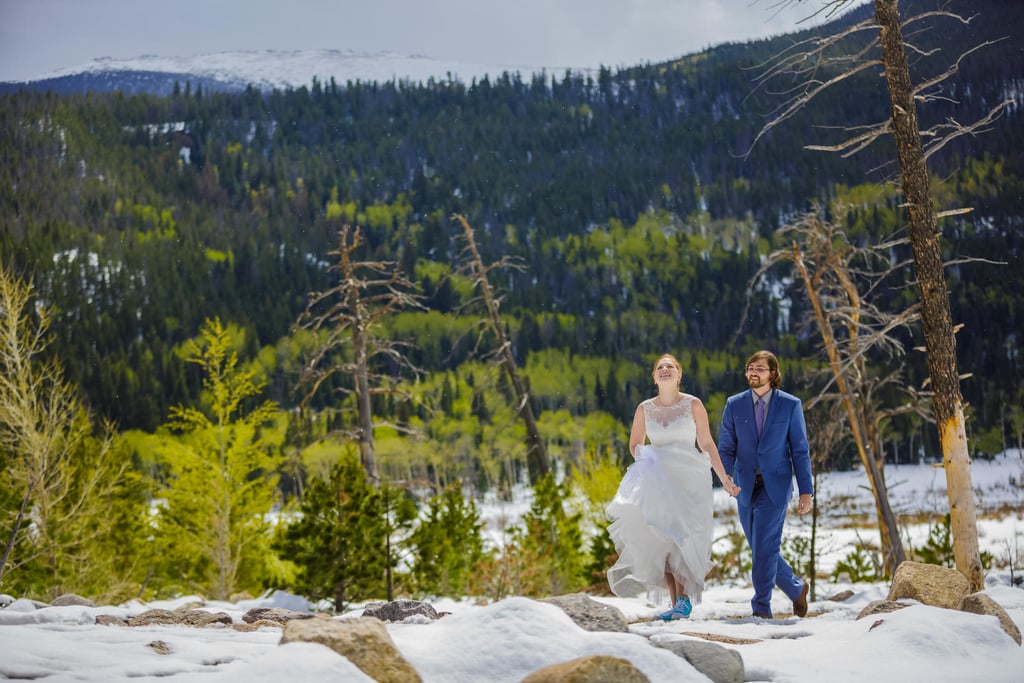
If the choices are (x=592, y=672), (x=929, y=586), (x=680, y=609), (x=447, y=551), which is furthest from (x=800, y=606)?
(x=447, y=551)

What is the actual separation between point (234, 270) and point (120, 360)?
43906 mm

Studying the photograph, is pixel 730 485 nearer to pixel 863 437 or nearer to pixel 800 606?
pixel 800 606

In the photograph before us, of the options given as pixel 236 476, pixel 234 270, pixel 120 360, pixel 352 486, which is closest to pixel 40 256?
pixel 120 360

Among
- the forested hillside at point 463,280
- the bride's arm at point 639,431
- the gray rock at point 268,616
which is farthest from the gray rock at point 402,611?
the forested hillside at point 463,280

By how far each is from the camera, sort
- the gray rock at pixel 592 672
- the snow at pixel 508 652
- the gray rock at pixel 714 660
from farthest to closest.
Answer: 1. the gray rock at pixel 714 660
2. the snow at pixel 508 652
3. the gray rock at pixel 592 672

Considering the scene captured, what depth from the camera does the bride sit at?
6.50 metres

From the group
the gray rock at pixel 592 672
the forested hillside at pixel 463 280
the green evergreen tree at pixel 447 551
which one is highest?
the forested hillside at pixel 463 280

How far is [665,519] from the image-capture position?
6.48 meters

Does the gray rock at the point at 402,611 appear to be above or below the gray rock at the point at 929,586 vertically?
below

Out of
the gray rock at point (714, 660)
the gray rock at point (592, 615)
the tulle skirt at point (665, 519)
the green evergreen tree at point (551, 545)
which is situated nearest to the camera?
the gray rock at point (714, 660)

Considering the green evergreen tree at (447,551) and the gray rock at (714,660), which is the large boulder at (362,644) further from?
the green evergreen tree at (447,551)

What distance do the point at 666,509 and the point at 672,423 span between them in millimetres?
675

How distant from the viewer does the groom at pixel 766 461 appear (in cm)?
661

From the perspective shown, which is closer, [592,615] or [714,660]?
[714,660]
